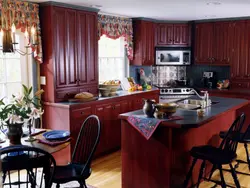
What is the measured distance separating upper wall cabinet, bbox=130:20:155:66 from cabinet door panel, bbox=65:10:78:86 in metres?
1.88

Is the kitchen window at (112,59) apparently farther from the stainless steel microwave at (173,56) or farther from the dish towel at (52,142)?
the dish towel at (52,142)

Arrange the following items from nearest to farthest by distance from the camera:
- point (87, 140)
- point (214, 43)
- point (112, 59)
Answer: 1. point (87, 140)
2. point (112, 59)
3. point (214, 43)

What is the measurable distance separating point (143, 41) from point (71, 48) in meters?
2.01

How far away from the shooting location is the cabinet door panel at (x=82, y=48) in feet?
14.8

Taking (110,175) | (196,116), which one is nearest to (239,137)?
(196,116)

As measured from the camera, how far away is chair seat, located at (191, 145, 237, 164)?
3.00 meters

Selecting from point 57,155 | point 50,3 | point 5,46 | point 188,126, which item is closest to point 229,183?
point 188,126

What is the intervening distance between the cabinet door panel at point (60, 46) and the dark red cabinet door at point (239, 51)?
3489 millimetres

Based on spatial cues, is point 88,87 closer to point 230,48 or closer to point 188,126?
point 188,126

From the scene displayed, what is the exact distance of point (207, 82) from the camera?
21.6ft

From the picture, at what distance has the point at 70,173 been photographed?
273 centimetres

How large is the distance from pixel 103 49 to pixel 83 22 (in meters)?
1.08

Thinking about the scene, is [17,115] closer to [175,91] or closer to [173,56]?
[175,91]

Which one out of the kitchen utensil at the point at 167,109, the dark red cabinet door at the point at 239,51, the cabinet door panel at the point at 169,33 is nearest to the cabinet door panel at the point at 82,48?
the kitchen utensil at the point at 167,109
